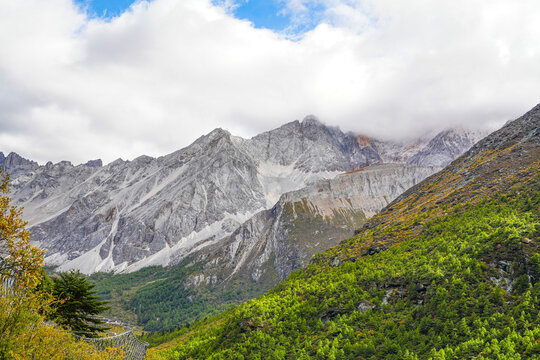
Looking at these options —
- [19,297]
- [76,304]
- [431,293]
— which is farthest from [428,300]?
[19,297]

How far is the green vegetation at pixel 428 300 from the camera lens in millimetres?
43188

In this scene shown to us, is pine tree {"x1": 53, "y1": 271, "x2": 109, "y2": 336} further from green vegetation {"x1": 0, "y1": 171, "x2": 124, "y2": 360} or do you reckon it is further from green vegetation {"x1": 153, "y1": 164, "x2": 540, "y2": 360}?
green vegetation {"x1": 153, "y1": 164, "x2": 540, "y2": 360}

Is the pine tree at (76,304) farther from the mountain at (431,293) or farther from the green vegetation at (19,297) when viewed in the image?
the mountain at (431,293)

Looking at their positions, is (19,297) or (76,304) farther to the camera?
(76,304)

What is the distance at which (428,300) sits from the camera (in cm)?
5300

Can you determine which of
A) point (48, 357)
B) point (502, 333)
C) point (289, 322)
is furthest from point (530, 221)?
point (48, 357)

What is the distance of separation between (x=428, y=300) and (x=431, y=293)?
44.2 inches

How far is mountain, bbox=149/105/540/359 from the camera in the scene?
143ft

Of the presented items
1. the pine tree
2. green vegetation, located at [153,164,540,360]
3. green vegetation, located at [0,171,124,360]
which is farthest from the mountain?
green vegetation, located at [0,171,124,360]

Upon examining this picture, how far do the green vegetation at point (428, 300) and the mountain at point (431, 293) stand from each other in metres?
0.17

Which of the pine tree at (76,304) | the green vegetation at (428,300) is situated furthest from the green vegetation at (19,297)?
the green vegetation at (428,300)

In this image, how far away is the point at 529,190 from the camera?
7250cm

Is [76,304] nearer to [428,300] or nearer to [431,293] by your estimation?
[428,300]

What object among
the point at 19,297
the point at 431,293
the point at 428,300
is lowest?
the point at 428,300
